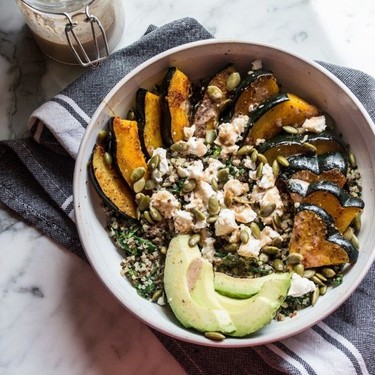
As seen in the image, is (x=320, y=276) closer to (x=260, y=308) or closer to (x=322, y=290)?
(x=322, y=290)

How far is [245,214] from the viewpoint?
1806 mm

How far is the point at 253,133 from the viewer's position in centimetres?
188

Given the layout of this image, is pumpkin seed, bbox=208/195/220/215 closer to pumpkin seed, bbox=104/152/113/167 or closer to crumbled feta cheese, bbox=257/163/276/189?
crumbled feta cheese, bbox=257/163/276/189

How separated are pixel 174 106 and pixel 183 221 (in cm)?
30

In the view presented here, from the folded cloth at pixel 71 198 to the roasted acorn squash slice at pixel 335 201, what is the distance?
258 millimetres

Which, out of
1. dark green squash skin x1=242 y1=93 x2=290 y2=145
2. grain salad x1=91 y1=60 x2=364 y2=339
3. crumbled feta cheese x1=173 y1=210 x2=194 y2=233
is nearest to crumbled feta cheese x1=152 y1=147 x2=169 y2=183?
grain salad x1=91 y1=60 x2=364 y2=339

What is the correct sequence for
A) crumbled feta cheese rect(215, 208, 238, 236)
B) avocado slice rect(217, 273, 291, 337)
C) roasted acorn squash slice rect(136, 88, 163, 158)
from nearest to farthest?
avocado slice rect(217, 273, 291, 337) → crumbled feta cheese rect(215, 208, 238, 236) → roasted acorn squash slice rect(136, 88, 163, 158)

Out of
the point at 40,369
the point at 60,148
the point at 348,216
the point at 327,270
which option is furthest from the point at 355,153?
the point at 40,369

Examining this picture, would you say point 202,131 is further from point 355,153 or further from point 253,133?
point 355,153

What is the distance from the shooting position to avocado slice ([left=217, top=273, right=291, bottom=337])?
1676mm

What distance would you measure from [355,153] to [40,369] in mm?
1018

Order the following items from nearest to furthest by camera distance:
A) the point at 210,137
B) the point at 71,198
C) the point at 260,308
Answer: the point at 260,308 < the point at 210,137 < the point at 71,198

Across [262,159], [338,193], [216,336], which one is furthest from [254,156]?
[216,336]

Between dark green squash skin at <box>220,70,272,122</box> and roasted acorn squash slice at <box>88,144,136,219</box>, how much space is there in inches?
12.5
